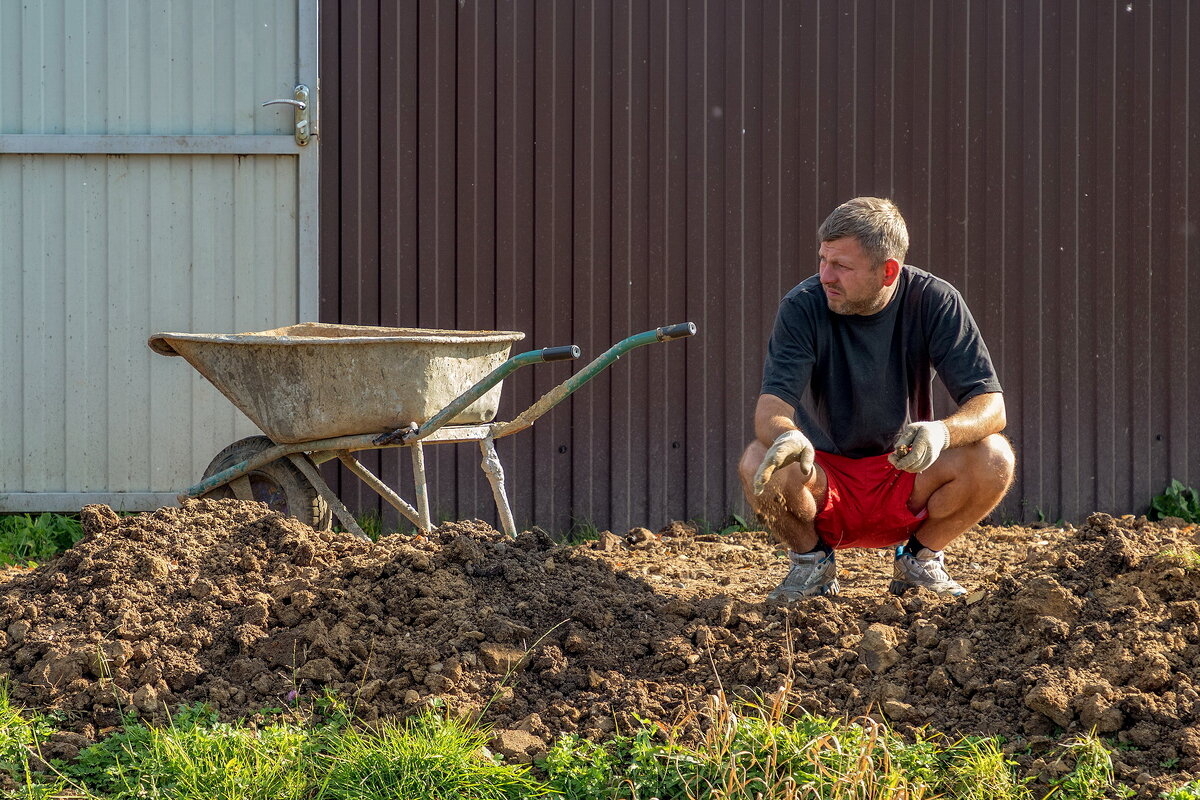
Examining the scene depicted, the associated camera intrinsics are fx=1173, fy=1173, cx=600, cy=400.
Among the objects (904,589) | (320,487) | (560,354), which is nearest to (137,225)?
(320,487)

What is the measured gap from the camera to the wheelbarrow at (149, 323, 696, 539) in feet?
13.9

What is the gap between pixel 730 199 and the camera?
5621 mm

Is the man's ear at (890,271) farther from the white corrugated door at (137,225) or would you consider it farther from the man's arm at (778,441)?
the white corrugated door at (137,225)

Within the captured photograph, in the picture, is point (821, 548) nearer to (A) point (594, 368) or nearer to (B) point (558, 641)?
(A) point (594, 368)

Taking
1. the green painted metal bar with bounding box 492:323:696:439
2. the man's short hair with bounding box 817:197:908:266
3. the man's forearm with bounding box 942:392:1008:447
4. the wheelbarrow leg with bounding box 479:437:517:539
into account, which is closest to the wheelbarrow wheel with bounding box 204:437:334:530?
the wheelbarrow leg with bounding box 479:437:517:539

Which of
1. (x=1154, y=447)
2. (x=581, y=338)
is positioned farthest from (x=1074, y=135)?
(x=581, y=338)

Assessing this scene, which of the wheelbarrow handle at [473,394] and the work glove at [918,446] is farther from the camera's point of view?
the wheelbarrow handle at [473,394]

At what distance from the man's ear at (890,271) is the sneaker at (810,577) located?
89 centimetres

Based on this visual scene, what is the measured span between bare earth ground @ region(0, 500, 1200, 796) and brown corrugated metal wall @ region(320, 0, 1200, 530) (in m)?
2.05

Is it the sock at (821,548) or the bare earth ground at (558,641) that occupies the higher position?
the sock at (821,548)

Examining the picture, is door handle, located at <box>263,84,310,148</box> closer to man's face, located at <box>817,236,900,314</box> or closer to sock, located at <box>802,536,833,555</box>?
man's face, located at <box>817,236,900,314</box>

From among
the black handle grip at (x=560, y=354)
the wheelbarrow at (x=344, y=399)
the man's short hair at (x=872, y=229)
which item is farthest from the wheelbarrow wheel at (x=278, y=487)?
the man's short hair at (x=872, y=229)

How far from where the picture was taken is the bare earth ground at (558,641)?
8.95ft

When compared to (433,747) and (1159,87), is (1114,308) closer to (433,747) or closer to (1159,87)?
(1159,87)
